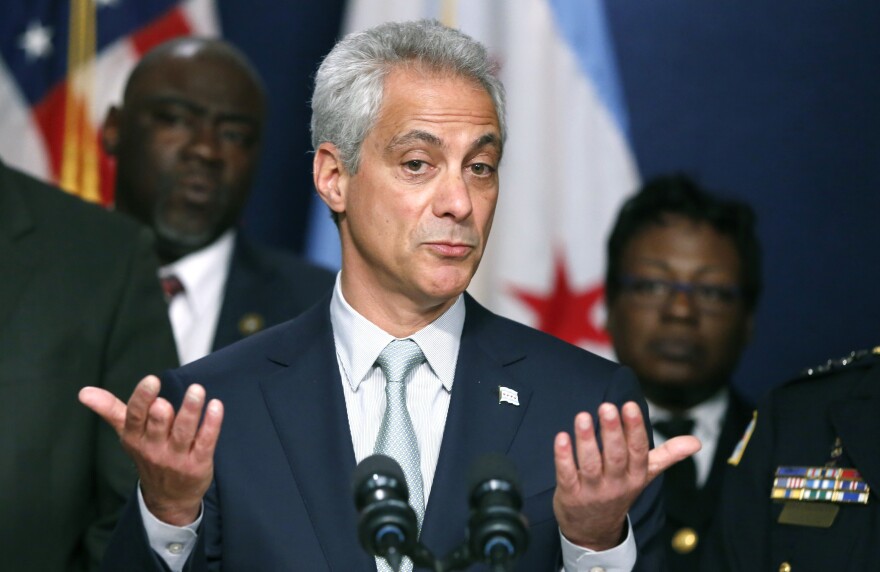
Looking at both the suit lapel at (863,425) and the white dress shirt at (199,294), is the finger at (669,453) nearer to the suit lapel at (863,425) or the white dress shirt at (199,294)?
the suit lapel at (863,425)

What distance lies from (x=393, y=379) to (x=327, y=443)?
17cm

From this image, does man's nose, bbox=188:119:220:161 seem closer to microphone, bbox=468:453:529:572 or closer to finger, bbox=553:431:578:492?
finger, bbox=553:431:578:492

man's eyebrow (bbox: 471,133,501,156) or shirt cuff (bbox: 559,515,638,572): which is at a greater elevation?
man's eyebrow (bbox: 471,133,501,156)

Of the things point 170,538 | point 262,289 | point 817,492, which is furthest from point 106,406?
point 262,289

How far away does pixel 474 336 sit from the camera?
2.95m

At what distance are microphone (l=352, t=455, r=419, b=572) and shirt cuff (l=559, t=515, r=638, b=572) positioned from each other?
1.81ft

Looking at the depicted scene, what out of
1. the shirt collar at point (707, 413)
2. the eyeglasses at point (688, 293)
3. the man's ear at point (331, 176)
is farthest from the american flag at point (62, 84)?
the man's ear at point (331, 176)

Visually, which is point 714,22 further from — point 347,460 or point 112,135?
point 347,460

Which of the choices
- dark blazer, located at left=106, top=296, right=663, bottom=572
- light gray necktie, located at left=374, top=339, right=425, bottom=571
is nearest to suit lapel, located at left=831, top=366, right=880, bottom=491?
dark blazer, located at left=106, top=296, right=663, bottom=572

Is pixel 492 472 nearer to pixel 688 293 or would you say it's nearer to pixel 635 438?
pixel 635 438

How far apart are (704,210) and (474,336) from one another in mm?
2189

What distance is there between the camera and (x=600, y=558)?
8.37 feet

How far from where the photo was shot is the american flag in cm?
561

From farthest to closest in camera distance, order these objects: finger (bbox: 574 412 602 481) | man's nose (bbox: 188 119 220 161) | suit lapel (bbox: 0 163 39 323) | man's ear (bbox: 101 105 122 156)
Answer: man's ear (bbox: 101 105 122 156)
man's nose (bbox: 188 119 220 161)
suit lapel (bbox: 0 163 39 323)
finger (bbox: 574 412 602 481)
